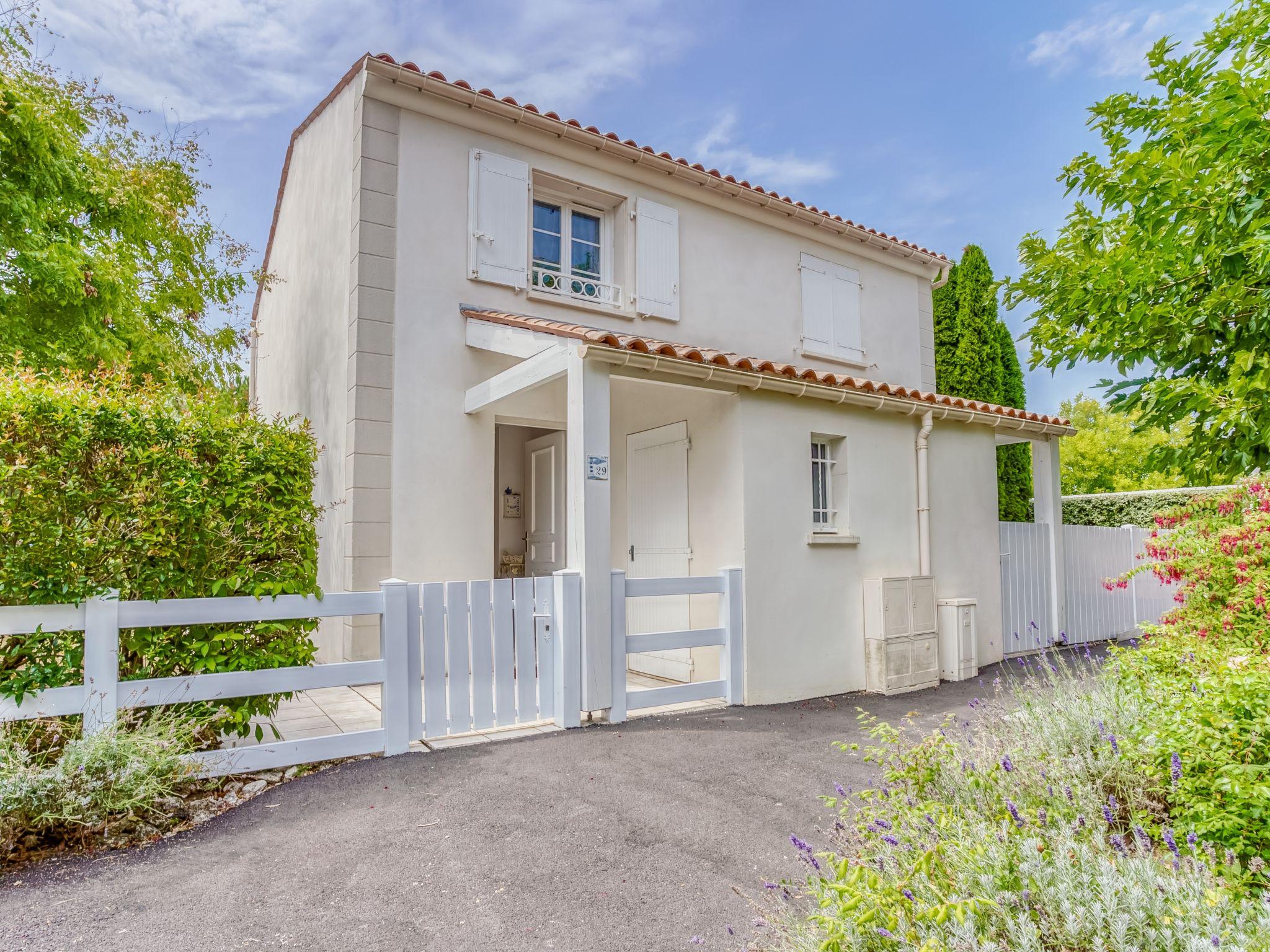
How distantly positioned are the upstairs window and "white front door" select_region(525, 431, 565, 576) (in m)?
1.77

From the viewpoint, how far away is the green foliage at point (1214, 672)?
7.53 feet

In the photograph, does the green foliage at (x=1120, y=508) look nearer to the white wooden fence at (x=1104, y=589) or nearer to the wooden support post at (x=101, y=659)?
the white wooden fence at (x=1104, y=589)

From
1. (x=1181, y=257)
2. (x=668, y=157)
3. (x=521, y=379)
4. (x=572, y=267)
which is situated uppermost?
(x=668, y=157)

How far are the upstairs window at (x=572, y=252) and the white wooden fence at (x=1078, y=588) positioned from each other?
6.04 m

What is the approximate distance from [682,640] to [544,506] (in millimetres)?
3669

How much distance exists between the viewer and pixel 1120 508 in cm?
1391

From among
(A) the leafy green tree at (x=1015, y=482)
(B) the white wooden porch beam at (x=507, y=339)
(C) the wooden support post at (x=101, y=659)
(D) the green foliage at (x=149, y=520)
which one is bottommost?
(C) the wooden support post at (x=101, y=659)

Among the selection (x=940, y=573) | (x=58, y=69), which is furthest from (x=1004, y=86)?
(x=58, y=69)

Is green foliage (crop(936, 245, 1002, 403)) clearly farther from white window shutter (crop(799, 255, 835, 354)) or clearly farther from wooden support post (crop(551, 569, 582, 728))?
wooden support post (crop(551, 569, 582, 728))

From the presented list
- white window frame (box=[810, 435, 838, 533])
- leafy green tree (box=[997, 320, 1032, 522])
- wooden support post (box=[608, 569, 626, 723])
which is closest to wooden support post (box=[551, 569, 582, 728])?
wooden support post (box=[608, 569, 626, 723])

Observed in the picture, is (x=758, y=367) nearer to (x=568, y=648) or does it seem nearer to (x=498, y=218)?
(x=568, y=648)

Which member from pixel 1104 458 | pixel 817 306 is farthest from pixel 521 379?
pixel 1104 458

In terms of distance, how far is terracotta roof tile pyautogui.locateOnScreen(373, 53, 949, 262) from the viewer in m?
7.42

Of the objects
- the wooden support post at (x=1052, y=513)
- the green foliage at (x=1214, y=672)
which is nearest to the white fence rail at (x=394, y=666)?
the green foliage at (x=1214, y=672)
